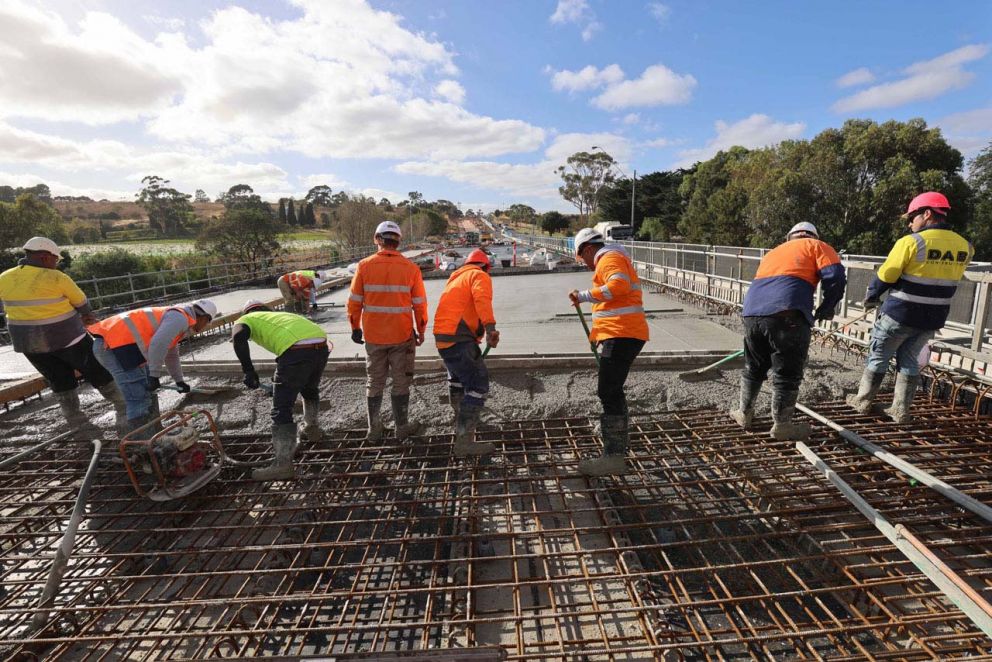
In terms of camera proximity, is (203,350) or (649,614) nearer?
(649,614)

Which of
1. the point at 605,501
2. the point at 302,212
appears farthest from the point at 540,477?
the point at 302,212

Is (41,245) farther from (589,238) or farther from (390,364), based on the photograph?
(589,238)

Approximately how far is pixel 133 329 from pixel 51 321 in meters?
1.13

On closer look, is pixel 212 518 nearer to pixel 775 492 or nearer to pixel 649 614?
pixel 649 614

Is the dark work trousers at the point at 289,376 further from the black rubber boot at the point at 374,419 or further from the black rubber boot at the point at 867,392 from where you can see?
the black rubber boot at the point at 867,392

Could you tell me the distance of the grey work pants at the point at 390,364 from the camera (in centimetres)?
390

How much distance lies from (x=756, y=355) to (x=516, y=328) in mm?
4618

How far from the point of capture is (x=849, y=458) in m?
3.53

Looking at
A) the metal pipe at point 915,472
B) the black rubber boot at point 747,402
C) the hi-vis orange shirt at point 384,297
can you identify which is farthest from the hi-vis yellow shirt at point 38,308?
the metal pipe at point 915,472

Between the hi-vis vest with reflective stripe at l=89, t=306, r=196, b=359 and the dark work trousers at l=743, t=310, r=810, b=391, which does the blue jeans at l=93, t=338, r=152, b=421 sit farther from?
the dark work trousers at l=743, t=310, r=810, b=391

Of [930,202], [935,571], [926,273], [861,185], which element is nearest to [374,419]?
[935,571]

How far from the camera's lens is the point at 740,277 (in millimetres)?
8359

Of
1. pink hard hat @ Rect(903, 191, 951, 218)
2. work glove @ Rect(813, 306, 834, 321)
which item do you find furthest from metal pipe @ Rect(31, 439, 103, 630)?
pink hard hat @ Rect(903, 191, 951, 218)

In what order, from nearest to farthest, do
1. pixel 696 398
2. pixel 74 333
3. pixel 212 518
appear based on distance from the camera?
pixel 212 518, pixel 74 333, pixel 696 398
